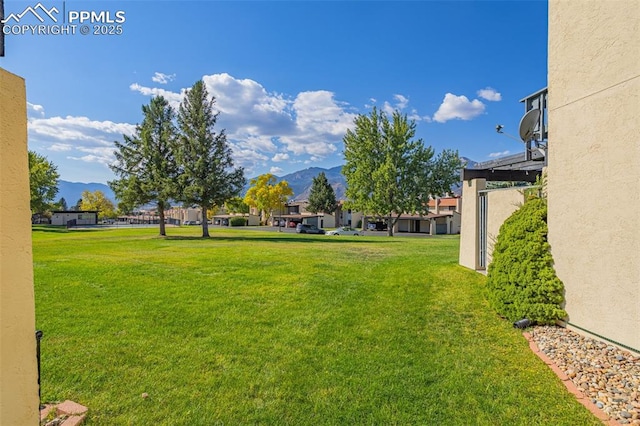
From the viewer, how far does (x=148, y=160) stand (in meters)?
25.7

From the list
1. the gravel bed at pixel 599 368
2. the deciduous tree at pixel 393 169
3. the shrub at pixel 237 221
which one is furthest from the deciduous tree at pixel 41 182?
the gravel bed at pixel 599 368

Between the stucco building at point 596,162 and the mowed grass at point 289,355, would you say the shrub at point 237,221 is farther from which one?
the stucco building at point 596,162

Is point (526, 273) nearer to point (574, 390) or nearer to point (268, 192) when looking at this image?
point (574, 390)

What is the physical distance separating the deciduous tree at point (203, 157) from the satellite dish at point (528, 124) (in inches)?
830

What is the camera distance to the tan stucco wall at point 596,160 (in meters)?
3.96

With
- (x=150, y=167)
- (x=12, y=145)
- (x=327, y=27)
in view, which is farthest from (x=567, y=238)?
(x=150, y=167)

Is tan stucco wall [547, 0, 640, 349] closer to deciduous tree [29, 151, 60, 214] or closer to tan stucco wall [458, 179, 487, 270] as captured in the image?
tan stucco wall [458, 179, 487, 270]

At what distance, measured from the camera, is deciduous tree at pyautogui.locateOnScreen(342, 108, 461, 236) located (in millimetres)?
30266

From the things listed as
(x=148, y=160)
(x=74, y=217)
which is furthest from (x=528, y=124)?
(x=74, y=217)

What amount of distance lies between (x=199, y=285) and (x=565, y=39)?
26.9 ft

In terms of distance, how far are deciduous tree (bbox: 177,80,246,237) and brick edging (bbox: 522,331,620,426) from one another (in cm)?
2330

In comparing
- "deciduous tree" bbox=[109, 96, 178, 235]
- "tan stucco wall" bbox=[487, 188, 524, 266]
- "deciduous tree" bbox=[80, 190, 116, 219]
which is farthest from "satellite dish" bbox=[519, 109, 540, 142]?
"deciduous tree" bbox=[80, 190, 116, 219]

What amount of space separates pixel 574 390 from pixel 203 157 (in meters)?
25.3

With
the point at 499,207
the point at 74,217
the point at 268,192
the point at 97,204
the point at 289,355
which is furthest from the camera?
the point at 97,204
